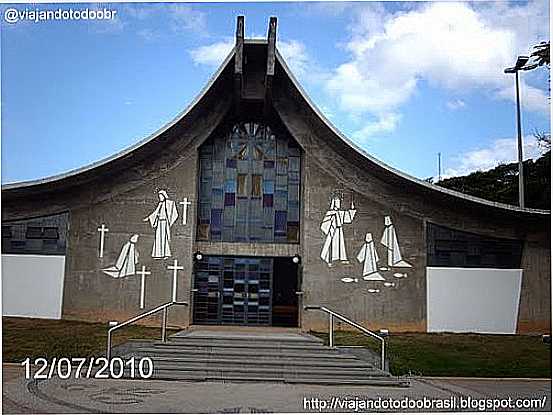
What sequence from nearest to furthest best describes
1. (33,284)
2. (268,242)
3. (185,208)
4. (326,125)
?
(33,284) → (326,125) → (185,208) → (268,242)

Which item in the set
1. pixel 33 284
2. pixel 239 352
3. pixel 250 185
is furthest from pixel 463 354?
pixel 33 284

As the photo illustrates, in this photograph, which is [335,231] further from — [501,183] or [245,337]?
[501,183]

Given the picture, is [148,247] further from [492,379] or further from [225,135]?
[492,379]

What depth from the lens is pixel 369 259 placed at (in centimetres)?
1261

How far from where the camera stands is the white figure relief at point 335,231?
12.7m

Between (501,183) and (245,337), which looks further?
(501,183)

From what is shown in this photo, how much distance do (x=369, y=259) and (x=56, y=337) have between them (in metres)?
5.45

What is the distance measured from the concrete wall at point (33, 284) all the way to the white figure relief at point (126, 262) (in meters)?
0.86

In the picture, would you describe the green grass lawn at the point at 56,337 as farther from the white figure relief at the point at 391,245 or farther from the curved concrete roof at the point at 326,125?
the white figure relief at the point at 391,245

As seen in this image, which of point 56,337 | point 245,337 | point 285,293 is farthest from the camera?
point 285,293

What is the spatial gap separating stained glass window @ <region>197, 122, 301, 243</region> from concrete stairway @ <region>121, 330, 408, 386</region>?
10.8 ft

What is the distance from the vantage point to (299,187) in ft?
44.2

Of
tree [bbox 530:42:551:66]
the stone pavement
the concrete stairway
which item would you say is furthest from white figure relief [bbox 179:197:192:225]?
tree [bbox 530:42:551:66]

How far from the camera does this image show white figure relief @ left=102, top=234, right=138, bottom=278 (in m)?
12.5
